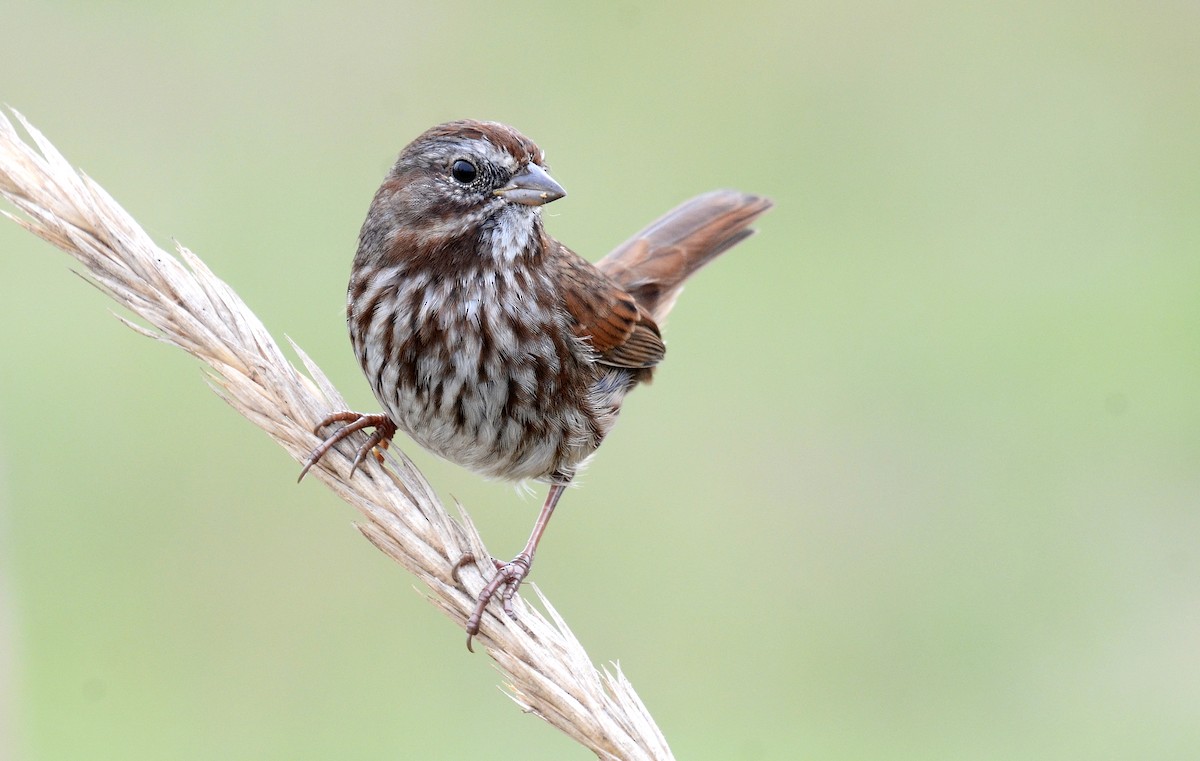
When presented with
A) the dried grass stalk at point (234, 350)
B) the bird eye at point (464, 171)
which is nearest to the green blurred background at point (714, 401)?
the dried grass stalk at point (234, 350)

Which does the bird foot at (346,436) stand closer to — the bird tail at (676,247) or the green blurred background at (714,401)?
the green blurred background at (714,401)

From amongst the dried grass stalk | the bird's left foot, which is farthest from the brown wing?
the bird's left foot

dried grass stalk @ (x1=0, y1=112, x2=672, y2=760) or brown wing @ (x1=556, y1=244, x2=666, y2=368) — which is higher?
brown wing @ (x1=556, y1=244, x2=666, y2=368)

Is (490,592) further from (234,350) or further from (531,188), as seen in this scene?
(531,188)

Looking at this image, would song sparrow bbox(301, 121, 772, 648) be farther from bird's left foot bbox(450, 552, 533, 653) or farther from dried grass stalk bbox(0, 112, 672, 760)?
bird's left foot bbox(450, 552, 533, 653)

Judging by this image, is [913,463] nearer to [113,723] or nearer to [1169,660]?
[1169,660]

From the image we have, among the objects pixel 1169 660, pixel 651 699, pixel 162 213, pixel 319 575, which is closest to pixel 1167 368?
pixel 1169 660
